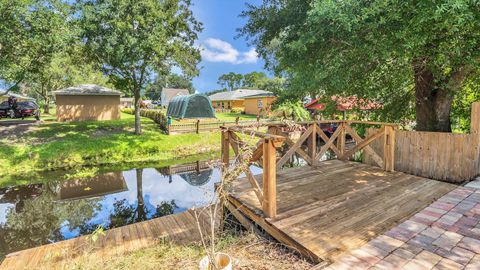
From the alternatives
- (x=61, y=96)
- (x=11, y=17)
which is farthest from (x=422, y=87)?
(x=61, y=96)

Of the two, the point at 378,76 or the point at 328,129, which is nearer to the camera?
the point at 378,76

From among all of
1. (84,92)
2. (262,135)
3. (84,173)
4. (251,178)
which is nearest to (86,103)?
(84,92)

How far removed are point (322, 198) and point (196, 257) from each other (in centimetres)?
227

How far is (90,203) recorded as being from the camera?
7773 millimetres

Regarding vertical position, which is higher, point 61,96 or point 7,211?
point 61,96

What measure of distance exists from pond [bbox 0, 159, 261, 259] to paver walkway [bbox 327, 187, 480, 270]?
3574mm

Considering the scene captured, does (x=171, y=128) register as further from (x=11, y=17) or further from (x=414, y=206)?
(x=414, y=206)

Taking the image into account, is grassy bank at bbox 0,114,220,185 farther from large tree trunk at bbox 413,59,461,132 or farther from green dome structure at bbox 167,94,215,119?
large tree trunk at bbox 413,59,461,132

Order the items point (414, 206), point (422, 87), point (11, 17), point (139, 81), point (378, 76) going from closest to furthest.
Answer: point (414, 206) < point (422, 87) < point (378, 76) < point (11, 17) < point (139, 81)

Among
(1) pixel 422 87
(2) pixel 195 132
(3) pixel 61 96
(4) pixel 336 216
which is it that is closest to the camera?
(4) pixel 336 216

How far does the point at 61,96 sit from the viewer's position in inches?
736

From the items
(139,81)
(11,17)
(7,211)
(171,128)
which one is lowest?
(7,211)

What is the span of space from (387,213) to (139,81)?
13.9 m

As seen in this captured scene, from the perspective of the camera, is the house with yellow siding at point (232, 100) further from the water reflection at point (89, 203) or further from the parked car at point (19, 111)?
the water reflection at point (89, 203)
